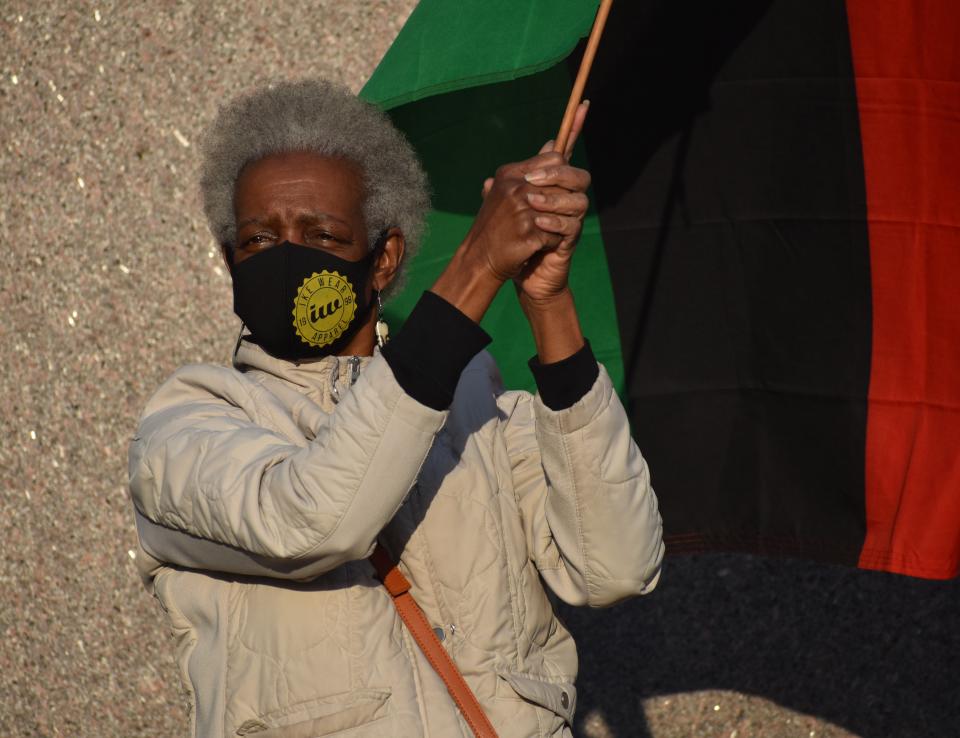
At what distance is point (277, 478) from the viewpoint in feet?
5.24

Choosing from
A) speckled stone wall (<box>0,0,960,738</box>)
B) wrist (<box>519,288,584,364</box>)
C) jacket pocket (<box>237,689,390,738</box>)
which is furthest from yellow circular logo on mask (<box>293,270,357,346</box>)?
speckled stone wall (<box>0,0,960,738</box>)

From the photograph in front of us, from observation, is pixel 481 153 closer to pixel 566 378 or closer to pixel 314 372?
pixel 314 372

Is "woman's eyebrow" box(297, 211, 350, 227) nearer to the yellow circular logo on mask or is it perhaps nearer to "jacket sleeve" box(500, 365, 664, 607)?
the yellow circular logo on mask

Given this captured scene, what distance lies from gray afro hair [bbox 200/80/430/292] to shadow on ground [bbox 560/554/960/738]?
66.0 inches

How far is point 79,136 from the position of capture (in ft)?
11.4

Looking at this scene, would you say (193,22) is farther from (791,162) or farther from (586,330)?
(791,162)

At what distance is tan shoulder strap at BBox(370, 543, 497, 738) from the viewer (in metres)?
1.79

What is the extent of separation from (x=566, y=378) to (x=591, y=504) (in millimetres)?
199

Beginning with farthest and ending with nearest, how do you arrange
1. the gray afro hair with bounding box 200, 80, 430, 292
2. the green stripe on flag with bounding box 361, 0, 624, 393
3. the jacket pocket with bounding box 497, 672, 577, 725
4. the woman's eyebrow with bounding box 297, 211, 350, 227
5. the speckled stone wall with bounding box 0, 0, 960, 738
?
1. the speckled stone wall with bounding box 0, 0, 960, 738
2. the green stripe on flag with bounding box 361, 0, 624, 393
3. the gray afro hair with bounding box 200, 80, 430, 292
4. the woman's eyebrow with bounding box 297, 211, 350, 227
5. the jacket pocket with bounding box 497, 672, 577, 725

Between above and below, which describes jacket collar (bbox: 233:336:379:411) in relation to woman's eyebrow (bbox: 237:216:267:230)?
below

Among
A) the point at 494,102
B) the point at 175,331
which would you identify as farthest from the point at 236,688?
the point at 175,331

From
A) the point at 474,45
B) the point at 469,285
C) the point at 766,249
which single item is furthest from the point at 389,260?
the point at 766,249

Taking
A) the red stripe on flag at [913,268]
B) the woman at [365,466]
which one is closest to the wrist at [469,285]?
the woman at [365,466]

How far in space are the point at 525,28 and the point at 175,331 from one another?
1.47 meters
